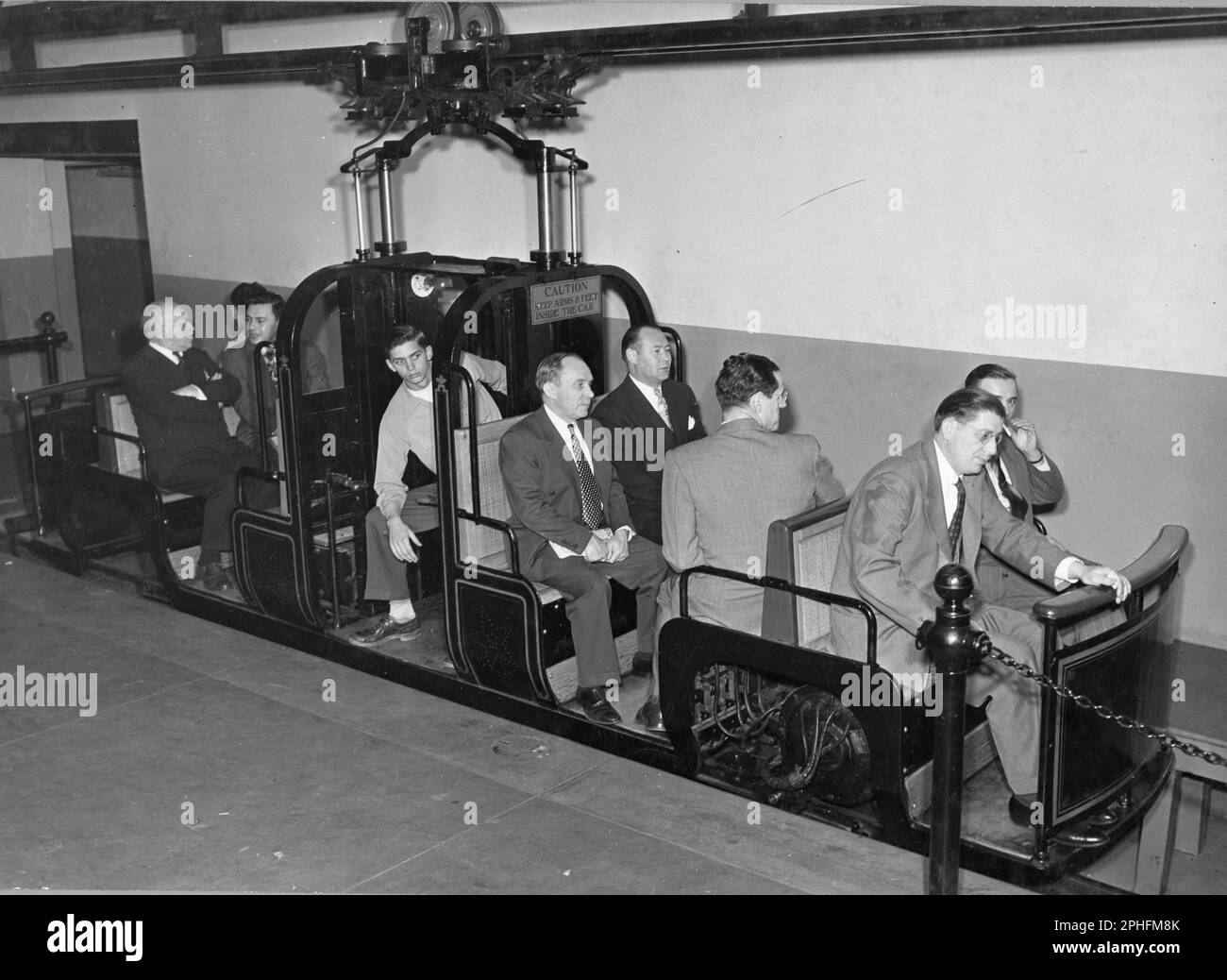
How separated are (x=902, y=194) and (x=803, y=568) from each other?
2.11m

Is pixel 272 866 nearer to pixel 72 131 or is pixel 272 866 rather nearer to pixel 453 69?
pixel 453 69

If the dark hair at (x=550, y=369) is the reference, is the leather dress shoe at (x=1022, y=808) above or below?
below

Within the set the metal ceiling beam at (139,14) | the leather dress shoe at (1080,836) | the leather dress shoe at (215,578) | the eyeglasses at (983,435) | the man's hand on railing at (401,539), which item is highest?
the metal ceiling beam at (139,14)

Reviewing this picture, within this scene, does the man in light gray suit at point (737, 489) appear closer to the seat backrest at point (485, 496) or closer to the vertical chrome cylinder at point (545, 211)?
the seat backrest at point (485, 496)

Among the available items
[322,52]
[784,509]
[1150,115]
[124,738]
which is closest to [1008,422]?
[784,509]

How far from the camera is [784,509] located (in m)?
4.77

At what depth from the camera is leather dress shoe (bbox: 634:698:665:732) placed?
516cm

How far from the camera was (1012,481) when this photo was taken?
5133 millimetres

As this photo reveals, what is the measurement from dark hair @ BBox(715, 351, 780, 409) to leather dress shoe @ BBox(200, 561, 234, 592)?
3225mm

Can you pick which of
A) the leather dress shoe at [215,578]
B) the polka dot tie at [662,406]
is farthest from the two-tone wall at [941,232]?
the leather dress shoe at [215,578]

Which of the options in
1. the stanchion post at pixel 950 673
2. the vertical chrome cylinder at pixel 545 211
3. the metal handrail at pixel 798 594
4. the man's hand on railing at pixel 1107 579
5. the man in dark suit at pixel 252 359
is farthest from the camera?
the man in dark suit at pixel 252 359

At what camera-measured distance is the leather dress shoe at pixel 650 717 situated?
5.16 m

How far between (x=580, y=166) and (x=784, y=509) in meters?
2.04

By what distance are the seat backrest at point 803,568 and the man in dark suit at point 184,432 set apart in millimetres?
3194
